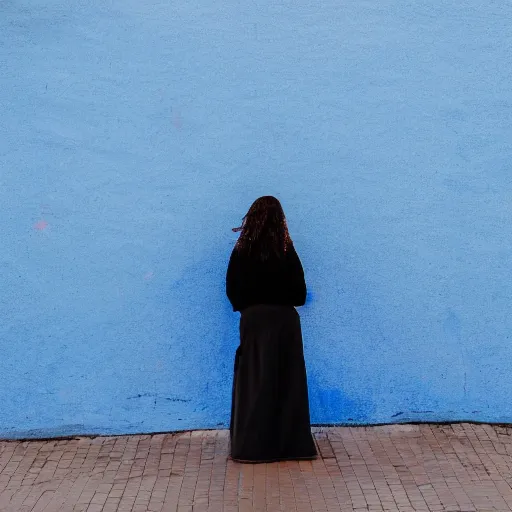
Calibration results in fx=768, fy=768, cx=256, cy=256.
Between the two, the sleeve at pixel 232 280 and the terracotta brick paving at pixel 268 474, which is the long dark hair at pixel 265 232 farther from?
the terracotta brick paving at pixel 268 474

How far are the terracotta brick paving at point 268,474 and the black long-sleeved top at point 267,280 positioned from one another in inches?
43.1

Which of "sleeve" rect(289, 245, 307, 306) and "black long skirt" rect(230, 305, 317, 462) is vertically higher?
"sleeve" rect(289, 245, 307, 306)

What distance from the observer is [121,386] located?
5664 millimetres

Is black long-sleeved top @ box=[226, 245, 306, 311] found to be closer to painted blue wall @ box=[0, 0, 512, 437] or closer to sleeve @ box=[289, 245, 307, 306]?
sleeve @ box=[289, 245, 307, 306]

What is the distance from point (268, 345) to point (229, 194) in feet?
3.97

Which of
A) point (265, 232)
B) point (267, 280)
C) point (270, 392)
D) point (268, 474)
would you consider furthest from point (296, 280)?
point (268, 474)

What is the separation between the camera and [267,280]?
501cm

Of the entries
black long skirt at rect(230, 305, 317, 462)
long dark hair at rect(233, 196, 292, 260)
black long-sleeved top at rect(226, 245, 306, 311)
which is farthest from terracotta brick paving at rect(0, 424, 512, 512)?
long dark hair at rect(233, 196, 292, 260)

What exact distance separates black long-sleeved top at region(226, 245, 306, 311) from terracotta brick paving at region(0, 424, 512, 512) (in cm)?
110

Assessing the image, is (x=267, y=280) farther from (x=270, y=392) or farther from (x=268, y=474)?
(x=268, y=474)

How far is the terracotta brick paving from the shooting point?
175 inches

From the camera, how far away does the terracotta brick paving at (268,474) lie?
4445mm

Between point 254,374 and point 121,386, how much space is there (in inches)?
45.3

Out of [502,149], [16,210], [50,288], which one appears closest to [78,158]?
[16,210]
